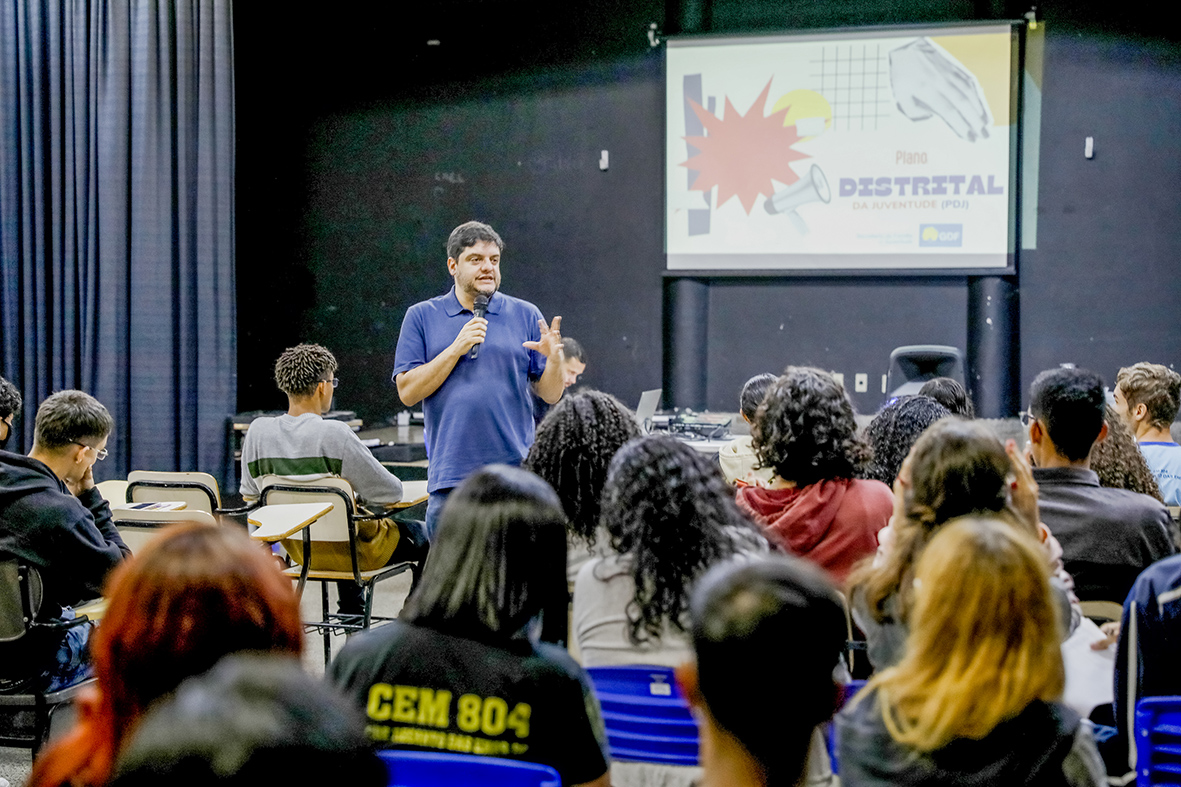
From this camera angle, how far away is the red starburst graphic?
257 inches

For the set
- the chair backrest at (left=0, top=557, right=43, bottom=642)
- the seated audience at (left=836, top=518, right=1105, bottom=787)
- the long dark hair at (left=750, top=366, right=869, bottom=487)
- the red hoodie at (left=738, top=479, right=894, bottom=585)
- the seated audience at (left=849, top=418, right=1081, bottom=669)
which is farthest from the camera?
the chair backrest at (left=0, top=557, right=43, bottom=642)

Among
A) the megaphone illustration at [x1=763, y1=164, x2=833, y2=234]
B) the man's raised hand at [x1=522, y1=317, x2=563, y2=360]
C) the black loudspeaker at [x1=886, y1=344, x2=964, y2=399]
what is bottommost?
the black loudspeaker at [x1=886, y1=344, x2=964, y2=399]

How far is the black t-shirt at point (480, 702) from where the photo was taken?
4.23 feet

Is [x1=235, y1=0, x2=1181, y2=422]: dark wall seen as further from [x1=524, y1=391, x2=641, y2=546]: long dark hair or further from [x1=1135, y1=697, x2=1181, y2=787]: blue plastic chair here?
[x1=1135, y1=697, x2=1181, y2=787]: blue plastic chair

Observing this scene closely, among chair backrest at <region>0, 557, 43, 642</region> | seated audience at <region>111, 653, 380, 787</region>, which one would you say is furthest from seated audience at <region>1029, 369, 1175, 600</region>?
chair backrest at <region>0, 557, 43, 642</region>

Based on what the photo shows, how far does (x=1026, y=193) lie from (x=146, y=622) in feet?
21.5

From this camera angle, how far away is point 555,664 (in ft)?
4.29

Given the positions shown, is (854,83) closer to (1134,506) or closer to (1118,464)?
(1118,464)

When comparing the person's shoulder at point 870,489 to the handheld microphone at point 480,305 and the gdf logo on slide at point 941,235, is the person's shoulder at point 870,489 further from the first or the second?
the gdf logo on slide at point 941,235

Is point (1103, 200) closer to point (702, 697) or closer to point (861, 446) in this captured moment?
point (861, 446)

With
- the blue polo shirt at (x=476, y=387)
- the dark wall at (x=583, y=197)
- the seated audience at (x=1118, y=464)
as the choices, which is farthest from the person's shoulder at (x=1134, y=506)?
the dark wall at (x=583, y=197)

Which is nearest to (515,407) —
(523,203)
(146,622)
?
(146,622)

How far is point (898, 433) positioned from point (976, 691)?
1.77 metres

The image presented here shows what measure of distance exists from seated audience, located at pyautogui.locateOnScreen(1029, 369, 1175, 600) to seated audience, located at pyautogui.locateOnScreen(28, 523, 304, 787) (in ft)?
5.48
